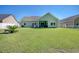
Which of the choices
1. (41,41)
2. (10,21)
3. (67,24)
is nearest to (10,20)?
(10,21)

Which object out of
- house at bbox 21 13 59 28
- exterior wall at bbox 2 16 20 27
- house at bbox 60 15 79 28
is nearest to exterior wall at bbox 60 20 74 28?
house at bbox 60 15 79 28

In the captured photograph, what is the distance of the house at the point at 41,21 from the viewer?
3789mm

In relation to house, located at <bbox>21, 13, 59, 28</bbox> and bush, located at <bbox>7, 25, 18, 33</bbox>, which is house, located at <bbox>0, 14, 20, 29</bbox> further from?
house, located at <bbox>21, 13, 59, 28</bbox>

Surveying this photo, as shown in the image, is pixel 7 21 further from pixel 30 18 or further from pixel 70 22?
pixel 70 22

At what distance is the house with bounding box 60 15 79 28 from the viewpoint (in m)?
3.77

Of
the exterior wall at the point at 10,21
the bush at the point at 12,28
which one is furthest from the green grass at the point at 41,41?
the exterior wall at the point at 10,21

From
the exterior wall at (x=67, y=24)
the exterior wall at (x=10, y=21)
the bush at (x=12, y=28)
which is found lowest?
the bush at (x=12, y=28)

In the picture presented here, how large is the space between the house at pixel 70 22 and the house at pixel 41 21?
14 centimetres

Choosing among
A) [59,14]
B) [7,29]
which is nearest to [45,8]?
[59,14]

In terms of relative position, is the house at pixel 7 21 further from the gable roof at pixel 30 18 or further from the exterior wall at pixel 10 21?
the gable roof at pixel 30 18

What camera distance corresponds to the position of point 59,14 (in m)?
3.79
